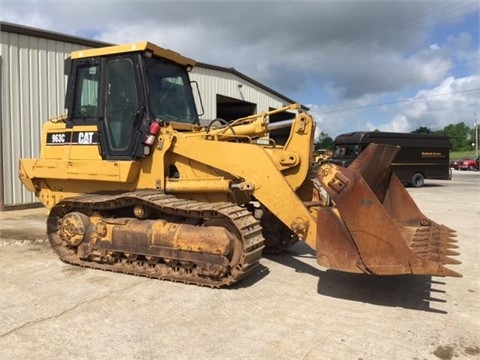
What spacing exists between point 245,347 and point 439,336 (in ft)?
5.68

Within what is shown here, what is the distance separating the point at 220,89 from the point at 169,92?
1203cm

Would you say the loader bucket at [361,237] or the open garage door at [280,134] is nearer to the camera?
the loader bucket at [361,237]

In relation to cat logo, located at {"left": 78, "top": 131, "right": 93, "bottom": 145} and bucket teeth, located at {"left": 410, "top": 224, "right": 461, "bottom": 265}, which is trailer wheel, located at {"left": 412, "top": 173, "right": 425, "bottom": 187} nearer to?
bucket teeth, located at {"left": 410, "top": 224, "right": 461, "bottom": 265}

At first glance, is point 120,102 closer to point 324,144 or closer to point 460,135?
point 324,144

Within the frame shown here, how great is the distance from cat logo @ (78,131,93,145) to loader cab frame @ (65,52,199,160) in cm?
6

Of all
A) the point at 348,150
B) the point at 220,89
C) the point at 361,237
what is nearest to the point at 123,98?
the point at 361,237

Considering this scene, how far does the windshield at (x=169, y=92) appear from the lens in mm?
6180

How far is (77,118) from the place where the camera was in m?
6.62

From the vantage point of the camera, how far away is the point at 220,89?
60.3ft

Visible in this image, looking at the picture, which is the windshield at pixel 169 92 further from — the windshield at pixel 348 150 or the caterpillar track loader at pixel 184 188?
the windshield at pixel 348 150

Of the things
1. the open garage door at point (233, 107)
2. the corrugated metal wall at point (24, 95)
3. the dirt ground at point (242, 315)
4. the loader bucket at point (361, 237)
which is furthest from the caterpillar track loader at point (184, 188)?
the open garage door at point (233, 107)

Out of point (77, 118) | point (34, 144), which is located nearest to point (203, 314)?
point (77, 118)

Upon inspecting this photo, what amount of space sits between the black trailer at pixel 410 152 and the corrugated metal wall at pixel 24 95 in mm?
13061

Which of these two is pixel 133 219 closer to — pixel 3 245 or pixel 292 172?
pixel 292 172
